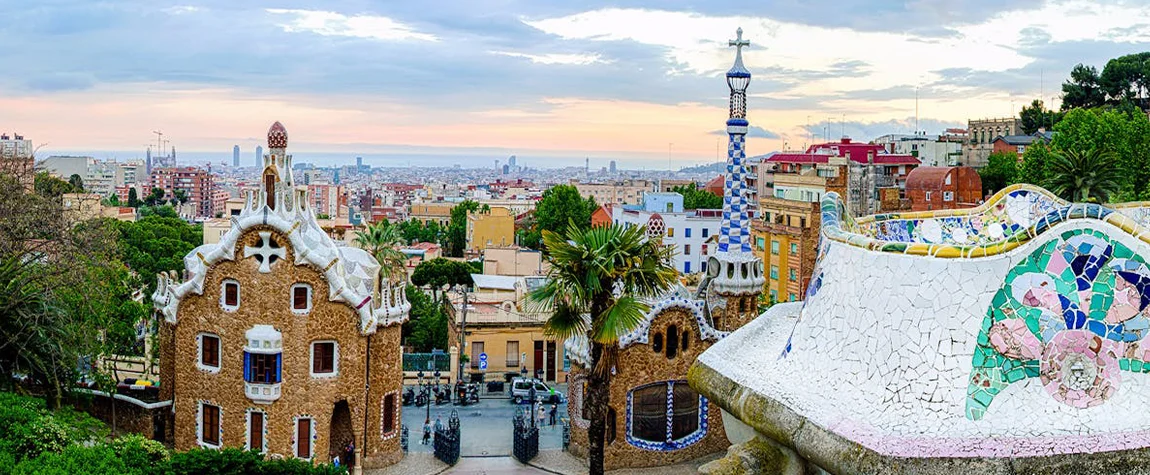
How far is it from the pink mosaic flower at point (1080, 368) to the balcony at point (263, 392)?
19210 millimetres

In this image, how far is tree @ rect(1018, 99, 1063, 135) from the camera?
88.4m

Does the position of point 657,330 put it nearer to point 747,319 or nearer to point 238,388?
point 747,319

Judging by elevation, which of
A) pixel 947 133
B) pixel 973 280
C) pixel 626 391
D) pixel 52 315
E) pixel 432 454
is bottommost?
pixel 432 454

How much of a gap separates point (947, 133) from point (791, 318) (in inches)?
3767

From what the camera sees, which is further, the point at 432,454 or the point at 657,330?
the point at 432,454

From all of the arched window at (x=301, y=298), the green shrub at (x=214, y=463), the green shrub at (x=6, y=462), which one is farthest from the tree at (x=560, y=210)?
the green shrub at (x=6, y=462)

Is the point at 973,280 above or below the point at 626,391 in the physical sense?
above

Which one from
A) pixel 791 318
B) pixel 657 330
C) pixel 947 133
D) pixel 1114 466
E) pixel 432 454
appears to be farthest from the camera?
pixel 947 133

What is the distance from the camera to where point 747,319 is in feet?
95.7

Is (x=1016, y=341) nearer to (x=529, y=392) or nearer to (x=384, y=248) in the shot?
(x=529, y=392)

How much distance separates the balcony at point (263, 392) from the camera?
25.8 metres

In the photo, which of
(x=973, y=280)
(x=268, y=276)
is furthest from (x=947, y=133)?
(x=973, y=280)

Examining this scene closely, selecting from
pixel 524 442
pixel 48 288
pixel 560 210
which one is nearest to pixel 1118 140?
pixel 524 442

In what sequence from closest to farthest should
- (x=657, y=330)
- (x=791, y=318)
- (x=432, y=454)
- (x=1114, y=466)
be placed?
(x=1114, y=466)
(x=791, y=318)
(x=657, y=330)
(x=432, y=454)
